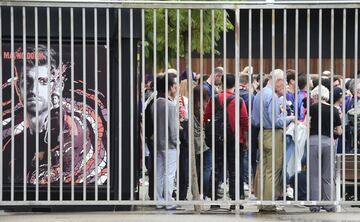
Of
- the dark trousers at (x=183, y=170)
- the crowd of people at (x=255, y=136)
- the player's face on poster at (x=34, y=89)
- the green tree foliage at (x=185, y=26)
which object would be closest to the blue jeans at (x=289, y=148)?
the crowd of people at (x=255, y=136)

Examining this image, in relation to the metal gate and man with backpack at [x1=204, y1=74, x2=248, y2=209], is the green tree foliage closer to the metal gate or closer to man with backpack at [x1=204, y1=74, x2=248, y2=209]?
the metal gate

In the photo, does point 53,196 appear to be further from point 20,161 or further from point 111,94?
point 111,94

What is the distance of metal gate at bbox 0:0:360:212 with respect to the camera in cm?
977

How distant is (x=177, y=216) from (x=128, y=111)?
1.32 metres

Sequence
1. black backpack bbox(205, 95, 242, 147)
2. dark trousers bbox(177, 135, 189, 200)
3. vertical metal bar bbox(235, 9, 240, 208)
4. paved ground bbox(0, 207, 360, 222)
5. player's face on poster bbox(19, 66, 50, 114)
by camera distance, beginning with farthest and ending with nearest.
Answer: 1. black backpack bbox(205, 95, 242, 147)
2. dark trousers bbox(177, 135, 189, 200)
3. player's face on poster bbox(19, 66, 50, 114)
4. vertical metal bar bbox(235, 9, 240, 208)
5. paved ground bbox(0, 207, 360, 222)

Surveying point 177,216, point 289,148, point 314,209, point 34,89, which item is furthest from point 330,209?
point 34,89

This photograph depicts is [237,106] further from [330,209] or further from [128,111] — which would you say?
[330,209]

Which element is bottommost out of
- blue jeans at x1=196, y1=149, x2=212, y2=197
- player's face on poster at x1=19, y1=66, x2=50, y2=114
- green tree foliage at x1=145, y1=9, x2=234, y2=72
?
blue jeans at x1=196, y1=149, x2=212, y2=197

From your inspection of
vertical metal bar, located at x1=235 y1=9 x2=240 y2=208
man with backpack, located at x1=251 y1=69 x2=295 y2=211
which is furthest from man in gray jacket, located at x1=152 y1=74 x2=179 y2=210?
man with backpack, located at x1=251 y1=69 x2=295 y2=211

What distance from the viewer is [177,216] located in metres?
10.1

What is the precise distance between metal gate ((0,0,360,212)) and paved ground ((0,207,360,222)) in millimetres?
179

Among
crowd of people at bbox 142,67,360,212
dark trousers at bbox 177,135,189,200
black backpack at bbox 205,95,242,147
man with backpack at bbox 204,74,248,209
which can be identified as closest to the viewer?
crowd of people at bbox 142,67,360,212

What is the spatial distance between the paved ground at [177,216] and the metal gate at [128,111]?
179 millimetres

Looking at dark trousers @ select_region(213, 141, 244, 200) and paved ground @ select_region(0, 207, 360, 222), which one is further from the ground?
dark trousers @ select_region(213, 141, 244, 200)
